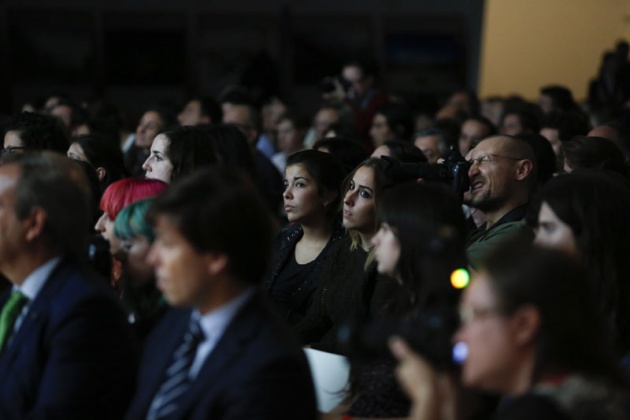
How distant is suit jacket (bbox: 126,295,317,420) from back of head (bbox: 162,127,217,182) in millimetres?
2660

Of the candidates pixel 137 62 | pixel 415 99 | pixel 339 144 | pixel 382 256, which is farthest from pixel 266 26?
pixel 382 256

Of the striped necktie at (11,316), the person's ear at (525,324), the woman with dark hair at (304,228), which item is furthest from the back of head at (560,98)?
the person's ear at (525,324)

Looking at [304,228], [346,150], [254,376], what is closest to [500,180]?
[304,228]

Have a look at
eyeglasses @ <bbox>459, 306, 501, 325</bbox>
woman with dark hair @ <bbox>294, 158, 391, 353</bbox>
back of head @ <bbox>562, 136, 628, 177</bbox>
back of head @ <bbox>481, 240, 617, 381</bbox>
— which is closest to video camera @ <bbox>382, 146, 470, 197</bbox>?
woman with dark hair @ <bbox>294, 158, 391, 353</bbox>

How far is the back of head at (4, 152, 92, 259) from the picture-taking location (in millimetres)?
3055

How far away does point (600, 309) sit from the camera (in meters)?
3.22

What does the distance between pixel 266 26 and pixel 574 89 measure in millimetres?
4099

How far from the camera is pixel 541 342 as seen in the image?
86.2 inches

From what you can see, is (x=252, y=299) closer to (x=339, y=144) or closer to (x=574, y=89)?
(x=339, y=144)

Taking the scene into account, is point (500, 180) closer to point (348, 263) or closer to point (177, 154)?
point (348, 263)

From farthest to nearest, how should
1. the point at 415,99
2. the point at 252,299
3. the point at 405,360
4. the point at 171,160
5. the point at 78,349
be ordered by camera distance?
the point at 415,99
the point at 171,160
the point at 78,349
the point at 252,299
the point at 405,360

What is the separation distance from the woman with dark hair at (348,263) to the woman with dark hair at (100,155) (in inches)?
59.0

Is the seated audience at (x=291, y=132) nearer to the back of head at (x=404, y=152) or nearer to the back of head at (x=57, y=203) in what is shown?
the back of head at (x=404, y=152)

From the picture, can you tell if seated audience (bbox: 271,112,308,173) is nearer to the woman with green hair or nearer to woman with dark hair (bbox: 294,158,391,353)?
woman with dark hair (bbox: 294,158,391,353)
